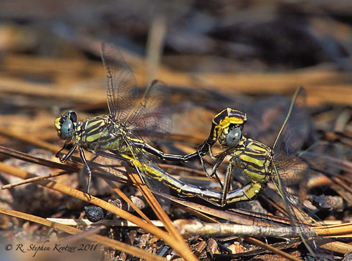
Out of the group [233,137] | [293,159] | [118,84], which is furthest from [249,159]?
[118,84]

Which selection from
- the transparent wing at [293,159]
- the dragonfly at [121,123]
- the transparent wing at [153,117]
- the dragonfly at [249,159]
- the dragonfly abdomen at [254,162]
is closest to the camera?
the transparent wing at [293,159]

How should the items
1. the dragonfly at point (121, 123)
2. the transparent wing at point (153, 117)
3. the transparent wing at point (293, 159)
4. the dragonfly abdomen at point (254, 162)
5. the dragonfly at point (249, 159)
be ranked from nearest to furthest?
the transparent wing at point (293, 159) → the dragonfly at point (249, 159) → the dragonfly abdomen at point (254, 162) → the dragonfly at point (121, 123) → the transparent wing at point (153, 117)

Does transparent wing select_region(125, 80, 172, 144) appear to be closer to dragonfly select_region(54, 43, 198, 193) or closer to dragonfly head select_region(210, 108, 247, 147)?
dragonfly select_region(54, 43, 198, 193)

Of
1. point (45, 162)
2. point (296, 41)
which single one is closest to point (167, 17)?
point (296, 41)

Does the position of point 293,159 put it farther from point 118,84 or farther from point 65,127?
point 65,127

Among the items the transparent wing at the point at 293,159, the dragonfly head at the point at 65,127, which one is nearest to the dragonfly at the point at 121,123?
the dragonfly head at the point at 65,127

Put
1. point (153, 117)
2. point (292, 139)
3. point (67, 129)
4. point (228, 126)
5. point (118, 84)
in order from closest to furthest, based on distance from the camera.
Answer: point (228, 126) < point (67, 129) < point (292, 139) < point (153, 117) < point (118, 84)

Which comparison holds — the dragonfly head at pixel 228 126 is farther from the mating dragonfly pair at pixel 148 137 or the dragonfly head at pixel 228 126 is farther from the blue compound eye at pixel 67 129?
the blue compound eye at pixel 67 129

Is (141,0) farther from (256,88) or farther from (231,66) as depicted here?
(256,88)
